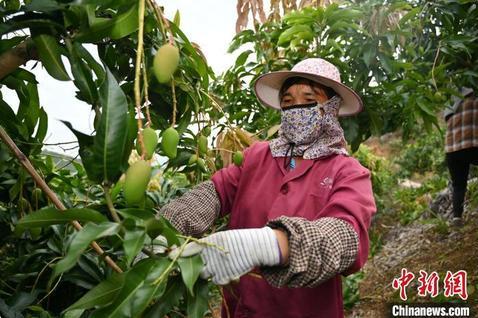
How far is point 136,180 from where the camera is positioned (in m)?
0.49

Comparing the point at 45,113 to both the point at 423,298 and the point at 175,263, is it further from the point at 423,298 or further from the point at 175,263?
the point at 423,298

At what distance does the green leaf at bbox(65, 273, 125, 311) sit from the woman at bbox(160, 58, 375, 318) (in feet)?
0.97

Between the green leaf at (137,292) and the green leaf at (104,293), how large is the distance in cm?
2

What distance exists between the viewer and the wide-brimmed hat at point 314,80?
1234mm

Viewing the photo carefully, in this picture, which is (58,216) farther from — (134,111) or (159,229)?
(134,111)

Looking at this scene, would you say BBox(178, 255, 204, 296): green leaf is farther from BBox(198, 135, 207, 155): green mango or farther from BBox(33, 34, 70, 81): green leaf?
BBox(198, 135, 207, 155): green mango

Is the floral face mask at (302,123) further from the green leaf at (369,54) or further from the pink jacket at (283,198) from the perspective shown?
the green leaf at (369,54)

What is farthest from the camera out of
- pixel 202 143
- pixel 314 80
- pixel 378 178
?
pixel 378 178

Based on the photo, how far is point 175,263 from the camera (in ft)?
1.75

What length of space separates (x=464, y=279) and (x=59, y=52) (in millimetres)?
2605

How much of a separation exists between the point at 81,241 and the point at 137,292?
8 cm

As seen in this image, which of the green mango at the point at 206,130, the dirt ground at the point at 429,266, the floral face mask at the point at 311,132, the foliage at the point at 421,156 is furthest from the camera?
the foliage at the point at 421,156

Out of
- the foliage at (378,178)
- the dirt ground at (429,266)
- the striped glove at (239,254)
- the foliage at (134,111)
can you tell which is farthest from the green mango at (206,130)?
the foliage at (378,178)

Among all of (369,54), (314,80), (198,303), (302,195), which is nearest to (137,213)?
(198,303)
